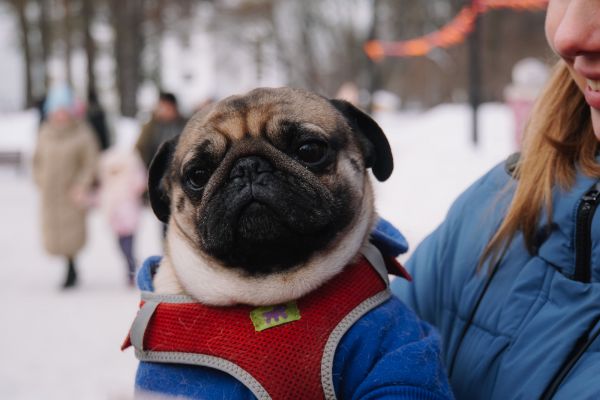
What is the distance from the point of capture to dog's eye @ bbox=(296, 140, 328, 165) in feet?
6.82

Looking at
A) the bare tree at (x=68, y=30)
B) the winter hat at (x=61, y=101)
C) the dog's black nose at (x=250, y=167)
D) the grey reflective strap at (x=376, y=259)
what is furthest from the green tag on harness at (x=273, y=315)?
the bare tree at (x=68, y=30)

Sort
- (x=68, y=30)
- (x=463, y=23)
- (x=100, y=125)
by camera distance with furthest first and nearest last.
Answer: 1. (x=68, y=30)
2. (x=463, y=23)
3. (x=100, y=125)

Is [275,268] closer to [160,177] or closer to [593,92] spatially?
[160,177]

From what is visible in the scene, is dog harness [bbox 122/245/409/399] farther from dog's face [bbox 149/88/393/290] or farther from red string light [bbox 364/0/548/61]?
red string light [bbox 364/0/548/61]

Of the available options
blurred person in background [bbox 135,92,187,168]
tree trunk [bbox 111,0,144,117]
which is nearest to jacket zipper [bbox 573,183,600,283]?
blurred person in background [bbox 135,92,187,168]

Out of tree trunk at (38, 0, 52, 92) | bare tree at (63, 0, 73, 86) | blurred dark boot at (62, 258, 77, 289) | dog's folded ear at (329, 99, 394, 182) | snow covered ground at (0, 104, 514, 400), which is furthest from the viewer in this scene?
bare tree at (63, 0, 73, 86)

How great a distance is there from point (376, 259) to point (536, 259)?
1.49 ft

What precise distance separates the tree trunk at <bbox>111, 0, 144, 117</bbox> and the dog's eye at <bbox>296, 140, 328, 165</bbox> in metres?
24.1

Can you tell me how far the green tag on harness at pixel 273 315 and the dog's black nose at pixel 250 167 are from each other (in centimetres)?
38

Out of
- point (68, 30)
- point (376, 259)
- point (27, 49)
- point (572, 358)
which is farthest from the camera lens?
point (27, 49)

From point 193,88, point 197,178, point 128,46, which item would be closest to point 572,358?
point 197,178

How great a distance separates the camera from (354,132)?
2.26m

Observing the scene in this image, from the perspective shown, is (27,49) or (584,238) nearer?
(584,238)

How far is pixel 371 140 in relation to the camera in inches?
90.2
